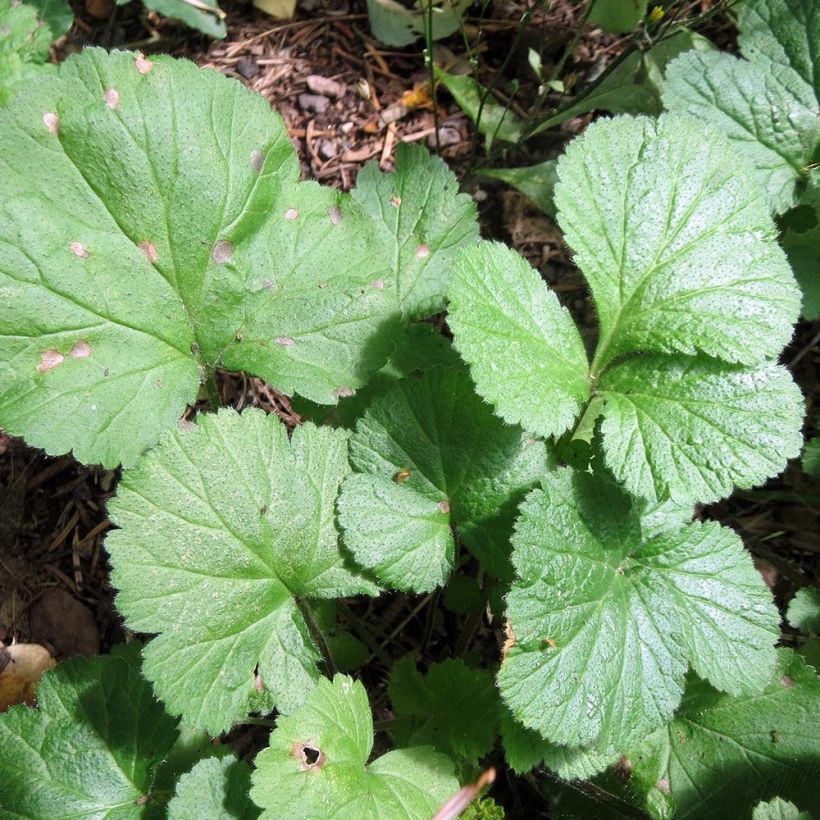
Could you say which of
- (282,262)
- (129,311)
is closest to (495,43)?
(282,262)

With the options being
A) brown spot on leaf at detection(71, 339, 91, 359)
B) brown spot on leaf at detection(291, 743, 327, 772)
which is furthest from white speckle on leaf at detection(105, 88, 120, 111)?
brown spot on leaf at detection(291, 743, 327, 772)

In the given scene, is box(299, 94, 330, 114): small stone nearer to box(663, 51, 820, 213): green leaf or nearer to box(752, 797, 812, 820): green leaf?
box(663, 51, 820, 213): green leaf

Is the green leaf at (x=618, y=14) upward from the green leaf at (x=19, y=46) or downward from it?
downward

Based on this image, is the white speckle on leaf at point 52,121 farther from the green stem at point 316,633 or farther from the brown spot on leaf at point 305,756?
the brown spot on leaf at point 305,756

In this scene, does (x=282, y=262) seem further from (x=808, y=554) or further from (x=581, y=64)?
(x=808, y=554)

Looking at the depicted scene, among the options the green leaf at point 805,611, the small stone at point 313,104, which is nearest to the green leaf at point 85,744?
the green leaf at point 805,611

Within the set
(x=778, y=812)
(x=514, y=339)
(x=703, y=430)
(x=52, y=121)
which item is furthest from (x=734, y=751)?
(x=52, y=121)

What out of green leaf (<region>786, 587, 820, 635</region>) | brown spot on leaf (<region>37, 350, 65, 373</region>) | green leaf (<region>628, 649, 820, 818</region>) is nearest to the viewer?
Result: brown spot on leaf (<region>37, 350, 65, 373</region>)
